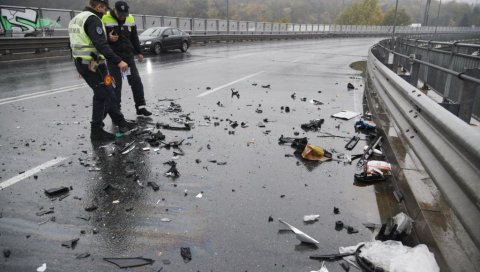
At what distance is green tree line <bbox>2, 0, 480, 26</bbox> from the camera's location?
106 metres

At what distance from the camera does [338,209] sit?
3756 millimetres

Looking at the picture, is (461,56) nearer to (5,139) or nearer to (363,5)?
(5,139)

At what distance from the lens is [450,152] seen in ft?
9.14

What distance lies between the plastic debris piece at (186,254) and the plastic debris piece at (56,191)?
174 cm

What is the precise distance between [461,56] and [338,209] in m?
7.05

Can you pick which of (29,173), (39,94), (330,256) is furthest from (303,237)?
(39,94)

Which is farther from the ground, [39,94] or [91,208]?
[39,94]

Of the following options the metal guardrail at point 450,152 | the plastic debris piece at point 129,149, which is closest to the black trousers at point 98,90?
the plastic debris piece at point 129,149

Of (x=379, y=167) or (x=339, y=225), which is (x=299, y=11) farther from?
(x=339, y=225)

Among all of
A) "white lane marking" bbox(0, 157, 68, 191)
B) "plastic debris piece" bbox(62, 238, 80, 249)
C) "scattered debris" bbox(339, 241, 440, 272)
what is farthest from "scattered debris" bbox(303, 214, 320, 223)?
"white lane marking" bbox(0, 157, 68, 191)

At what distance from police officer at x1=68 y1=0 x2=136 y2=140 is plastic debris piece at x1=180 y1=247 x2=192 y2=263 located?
3.40 m

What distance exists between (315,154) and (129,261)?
10.2 ft

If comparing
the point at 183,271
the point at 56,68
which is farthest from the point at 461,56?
the point at 56,68

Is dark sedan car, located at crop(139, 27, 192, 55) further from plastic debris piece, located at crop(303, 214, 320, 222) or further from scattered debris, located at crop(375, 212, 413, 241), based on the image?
scattered debris, located at crop(375, 212, 413, 241)
